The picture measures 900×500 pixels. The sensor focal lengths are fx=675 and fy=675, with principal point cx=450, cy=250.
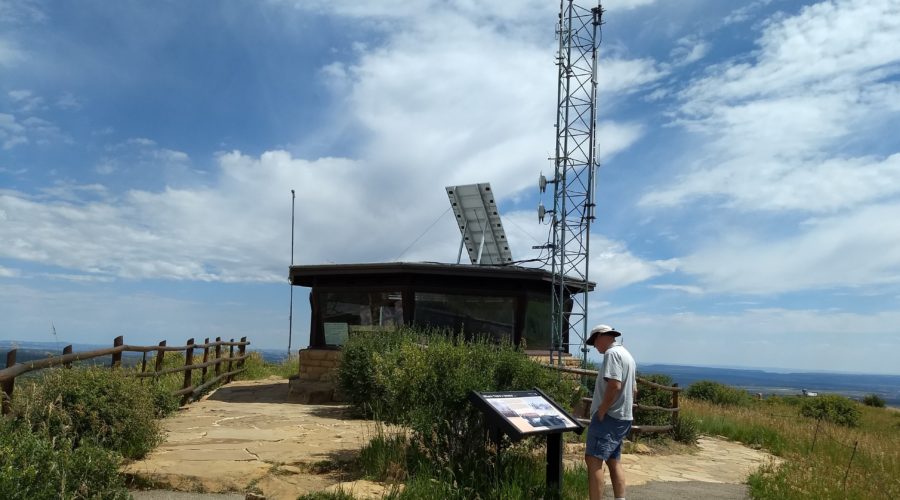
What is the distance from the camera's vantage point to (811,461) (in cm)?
958

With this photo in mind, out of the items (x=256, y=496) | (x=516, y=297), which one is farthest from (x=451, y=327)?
(x=256, y=496)

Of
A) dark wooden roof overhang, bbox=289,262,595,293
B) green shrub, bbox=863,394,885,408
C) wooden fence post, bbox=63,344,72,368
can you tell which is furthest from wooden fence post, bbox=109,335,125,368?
green shrub, bbox=863,394,885,408

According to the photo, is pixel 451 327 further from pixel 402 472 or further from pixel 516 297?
pixel 402 472

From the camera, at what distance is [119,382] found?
7.28 meters

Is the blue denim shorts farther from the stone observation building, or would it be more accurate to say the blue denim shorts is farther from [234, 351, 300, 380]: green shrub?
[234, 351, 300, 380]: green shrub

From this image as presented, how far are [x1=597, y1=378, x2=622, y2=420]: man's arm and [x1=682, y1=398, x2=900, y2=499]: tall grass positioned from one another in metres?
2.79

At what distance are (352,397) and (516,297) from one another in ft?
15.0

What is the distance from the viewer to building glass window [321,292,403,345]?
13859 millimetres

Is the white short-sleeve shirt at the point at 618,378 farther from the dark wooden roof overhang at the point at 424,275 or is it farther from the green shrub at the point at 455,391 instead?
the dark wooden roof overhang at the point at 424,275

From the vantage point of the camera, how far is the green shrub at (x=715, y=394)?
82.1 feet

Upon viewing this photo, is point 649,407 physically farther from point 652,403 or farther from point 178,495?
point 178,495

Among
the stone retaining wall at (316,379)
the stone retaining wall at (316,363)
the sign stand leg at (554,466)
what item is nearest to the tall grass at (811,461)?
the sign stand leg at (554,466)

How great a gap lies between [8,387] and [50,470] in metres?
2.96

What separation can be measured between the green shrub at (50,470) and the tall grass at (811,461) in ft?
21.3
